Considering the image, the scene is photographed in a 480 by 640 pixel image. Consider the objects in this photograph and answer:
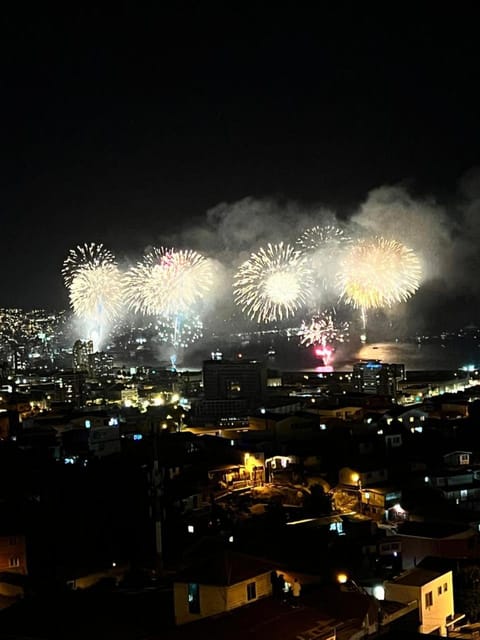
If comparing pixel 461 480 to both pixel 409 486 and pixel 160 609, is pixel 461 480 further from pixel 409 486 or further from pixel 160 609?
pixel 160 609

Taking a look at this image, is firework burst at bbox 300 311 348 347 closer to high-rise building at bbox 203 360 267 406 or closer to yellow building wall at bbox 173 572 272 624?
high-rise building at bbox 203 360 267 406

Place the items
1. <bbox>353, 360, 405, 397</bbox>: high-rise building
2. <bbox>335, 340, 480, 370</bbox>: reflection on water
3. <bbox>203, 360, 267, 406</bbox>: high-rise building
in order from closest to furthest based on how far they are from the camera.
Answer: <bbox>203, 360, 267, 406</bbox>: high-rise building < <bbox>353, 360, 405, 397</bbox>: high-rise building < <bbox>335, 340, 480, 370</bbox>: reflection on water

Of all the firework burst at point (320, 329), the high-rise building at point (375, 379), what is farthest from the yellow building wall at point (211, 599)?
the firework burst at point (320, 329)

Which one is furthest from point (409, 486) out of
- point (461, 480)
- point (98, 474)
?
point (98, 474)

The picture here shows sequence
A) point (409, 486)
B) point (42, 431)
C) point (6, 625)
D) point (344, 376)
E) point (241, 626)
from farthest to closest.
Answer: point (344, 376) → point (42, 431) → point (409, 486) → point (6, 625) → point (241, 626)

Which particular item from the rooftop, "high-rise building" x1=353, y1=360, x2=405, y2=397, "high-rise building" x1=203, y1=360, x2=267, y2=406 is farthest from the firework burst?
the rooftop

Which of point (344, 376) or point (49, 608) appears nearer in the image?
point (49, 608)

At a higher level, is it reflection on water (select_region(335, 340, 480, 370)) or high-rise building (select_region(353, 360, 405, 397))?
reflection on water (select_region(335, 340, 480, 370))
